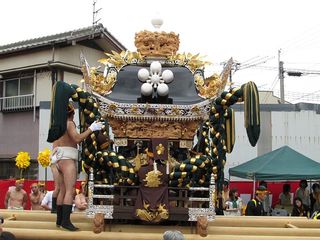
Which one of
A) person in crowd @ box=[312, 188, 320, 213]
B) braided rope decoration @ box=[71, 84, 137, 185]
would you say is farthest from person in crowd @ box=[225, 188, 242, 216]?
braided rope decoration @ box=[71, 84, 137, 185]

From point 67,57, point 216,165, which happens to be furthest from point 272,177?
point 67,57

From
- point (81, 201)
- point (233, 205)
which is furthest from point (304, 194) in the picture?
point (81, 201)

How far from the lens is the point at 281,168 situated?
1331 cm

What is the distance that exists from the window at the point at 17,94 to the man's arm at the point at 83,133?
644 inches

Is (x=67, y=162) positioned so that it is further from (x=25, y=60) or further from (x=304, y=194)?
(x=25, y=60)

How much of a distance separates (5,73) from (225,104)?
1803 cm

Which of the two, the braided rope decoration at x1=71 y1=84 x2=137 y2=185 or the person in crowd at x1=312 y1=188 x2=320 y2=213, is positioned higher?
the braided rope decoration at x1=71 y1=84 x2=137 y2=185

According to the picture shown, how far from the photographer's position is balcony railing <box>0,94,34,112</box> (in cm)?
2273

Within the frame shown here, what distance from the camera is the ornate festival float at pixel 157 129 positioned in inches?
255

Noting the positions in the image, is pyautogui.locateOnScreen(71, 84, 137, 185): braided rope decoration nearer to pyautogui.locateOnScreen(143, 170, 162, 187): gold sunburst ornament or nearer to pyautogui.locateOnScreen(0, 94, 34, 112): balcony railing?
pyautogui.locateOnScreen(143, 170, 162, 187): gold sunburst ornament

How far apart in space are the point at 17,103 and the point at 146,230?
58.1ft

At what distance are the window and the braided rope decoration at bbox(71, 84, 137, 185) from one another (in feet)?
52.8

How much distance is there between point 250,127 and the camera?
6465mm

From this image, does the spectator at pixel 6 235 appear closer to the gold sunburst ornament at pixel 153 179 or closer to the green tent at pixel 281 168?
the gold sunburst ornament at pixel 153 179
